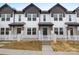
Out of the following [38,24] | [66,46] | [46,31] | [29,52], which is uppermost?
[38,24]

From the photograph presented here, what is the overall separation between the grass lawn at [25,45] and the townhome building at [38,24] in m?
0.18

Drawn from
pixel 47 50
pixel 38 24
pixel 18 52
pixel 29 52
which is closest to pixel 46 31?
pixel 38 24

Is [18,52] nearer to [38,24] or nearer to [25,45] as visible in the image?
[25,45]

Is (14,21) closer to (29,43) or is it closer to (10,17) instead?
(10,17)

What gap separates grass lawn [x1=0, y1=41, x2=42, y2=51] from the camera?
17.5ft

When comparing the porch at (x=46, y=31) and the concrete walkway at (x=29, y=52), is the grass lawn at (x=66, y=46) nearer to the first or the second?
the concrete walkway at (x=29, y=52)

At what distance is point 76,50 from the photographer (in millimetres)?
5266

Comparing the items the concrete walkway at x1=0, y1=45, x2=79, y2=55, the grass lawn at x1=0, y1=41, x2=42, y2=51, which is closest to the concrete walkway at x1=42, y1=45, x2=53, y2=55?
the concrete walkway at x1=0, y1=45, x2=79, y2=55

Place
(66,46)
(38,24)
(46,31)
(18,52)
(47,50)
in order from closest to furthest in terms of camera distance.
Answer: (18,52), (47,50), (66,46), (46,31), (38,24)

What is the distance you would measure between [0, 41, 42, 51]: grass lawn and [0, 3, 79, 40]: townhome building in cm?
18

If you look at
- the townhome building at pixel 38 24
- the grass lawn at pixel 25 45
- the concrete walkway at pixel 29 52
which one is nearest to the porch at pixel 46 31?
the townhome building at pixel 38 24

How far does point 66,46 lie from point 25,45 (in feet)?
3.65

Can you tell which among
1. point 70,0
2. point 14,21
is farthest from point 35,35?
point 70,0

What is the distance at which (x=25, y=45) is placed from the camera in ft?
17.8
